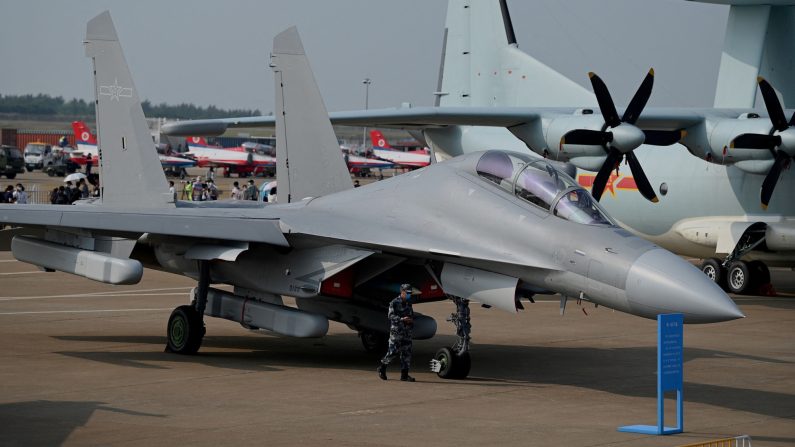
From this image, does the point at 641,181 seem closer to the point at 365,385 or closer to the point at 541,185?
the point at 541,185

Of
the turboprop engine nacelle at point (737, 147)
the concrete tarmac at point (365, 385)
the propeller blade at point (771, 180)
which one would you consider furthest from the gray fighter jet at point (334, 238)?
the propeller blade at point (771, 180)

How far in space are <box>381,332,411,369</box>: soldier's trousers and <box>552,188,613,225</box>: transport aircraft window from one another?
98.3 inches

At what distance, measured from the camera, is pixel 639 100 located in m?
23.7

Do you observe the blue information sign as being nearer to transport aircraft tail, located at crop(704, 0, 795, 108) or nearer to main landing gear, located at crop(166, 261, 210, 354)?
main landing gear, located at crop(166, 261, 210, 354)

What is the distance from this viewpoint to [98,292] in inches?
985

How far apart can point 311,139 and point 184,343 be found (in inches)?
164

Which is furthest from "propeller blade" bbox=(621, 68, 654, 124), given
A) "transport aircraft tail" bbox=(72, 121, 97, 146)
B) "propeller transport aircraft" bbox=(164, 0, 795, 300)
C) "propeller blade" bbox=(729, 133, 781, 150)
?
"transport aircraft tail" bbox=(72, 121, 97, 146)

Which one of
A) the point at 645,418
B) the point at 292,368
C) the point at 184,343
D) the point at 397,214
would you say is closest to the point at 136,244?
the point at 184,343

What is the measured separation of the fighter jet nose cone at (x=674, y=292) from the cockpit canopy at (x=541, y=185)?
3.73 feet

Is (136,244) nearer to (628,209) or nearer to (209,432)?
(209,432)

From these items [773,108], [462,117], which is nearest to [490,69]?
[462,117]

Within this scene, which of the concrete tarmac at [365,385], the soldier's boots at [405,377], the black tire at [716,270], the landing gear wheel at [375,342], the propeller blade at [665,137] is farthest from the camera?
the black tire at [716,270]

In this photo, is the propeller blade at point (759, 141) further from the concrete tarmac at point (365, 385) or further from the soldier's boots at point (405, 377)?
the soldier's boots at point (405, 377)

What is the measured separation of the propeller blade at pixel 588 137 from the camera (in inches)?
936
